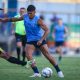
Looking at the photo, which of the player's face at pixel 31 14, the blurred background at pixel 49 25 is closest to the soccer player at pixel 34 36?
the player's face at pixel 31 14

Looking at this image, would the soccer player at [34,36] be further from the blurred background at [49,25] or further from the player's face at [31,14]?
the blurred background at [49,25]

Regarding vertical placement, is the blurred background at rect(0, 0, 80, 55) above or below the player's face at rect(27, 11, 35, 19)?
below

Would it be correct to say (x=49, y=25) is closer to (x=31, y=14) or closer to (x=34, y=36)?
(x=34, y=36)

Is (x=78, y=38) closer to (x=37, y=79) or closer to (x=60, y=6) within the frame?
(x=60, y=6)

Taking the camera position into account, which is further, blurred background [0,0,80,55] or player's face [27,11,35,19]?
blurred background [0,0,80,55]

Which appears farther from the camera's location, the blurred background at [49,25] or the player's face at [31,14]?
the blurred background at [49,25]

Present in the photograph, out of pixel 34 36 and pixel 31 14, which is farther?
pixel 34 36

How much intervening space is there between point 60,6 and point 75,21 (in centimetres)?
731

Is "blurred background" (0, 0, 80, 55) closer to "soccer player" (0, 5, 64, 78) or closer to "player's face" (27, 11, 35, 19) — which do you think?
"soccer player" (0, 5, 64, 78)

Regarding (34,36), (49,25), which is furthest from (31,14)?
(49,25)

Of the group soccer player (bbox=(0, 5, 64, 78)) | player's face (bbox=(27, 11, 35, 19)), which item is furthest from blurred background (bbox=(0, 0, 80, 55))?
player's face (bbox=(27, 11, 35, 19))

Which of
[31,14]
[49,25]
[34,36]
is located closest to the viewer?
[31,14]

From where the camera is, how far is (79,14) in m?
33.3

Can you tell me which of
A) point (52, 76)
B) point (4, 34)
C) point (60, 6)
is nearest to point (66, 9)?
point (60, 6)
